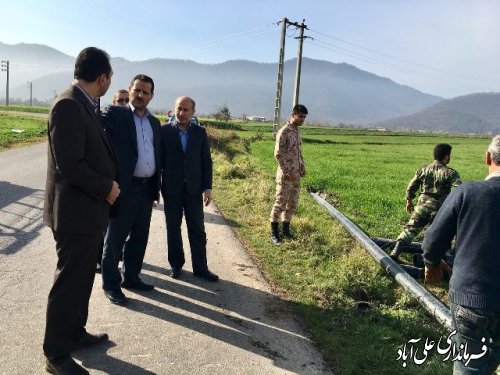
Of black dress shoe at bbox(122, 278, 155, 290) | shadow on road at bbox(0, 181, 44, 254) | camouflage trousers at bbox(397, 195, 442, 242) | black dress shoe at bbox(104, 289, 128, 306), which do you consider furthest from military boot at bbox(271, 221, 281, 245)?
shadow on road at bbox(0, 181, 44, 254)

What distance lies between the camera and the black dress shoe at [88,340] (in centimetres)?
374

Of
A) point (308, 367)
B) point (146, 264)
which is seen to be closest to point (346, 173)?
point (146, 264)

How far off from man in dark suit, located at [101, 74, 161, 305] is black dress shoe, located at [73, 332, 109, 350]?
820 millimetres

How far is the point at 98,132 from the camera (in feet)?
11.3

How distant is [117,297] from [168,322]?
738 millimetres

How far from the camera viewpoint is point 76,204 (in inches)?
132

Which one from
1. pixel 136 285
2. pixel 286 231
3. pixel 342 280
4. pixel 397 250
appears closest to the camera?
pixel 136 285

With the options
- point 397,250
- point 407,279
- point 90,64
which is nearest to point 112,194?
point 90,64

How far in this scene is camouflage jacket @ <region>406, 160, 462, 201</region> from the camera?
263 inches

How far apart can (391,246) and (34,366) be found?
602cm

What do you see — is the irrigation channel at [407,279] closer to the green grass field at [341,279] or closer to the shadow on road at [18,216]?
the green grass field at [341,279]

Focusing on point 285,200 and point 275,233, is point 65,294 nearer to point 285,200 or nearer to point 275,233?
point 275,233

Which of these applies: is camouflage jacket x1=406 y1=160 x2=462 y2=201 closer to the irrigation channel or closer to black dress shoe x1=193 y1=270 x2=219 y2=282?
the irrigation channel

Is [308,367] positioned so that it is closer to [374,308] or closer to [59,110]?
[374,308]
